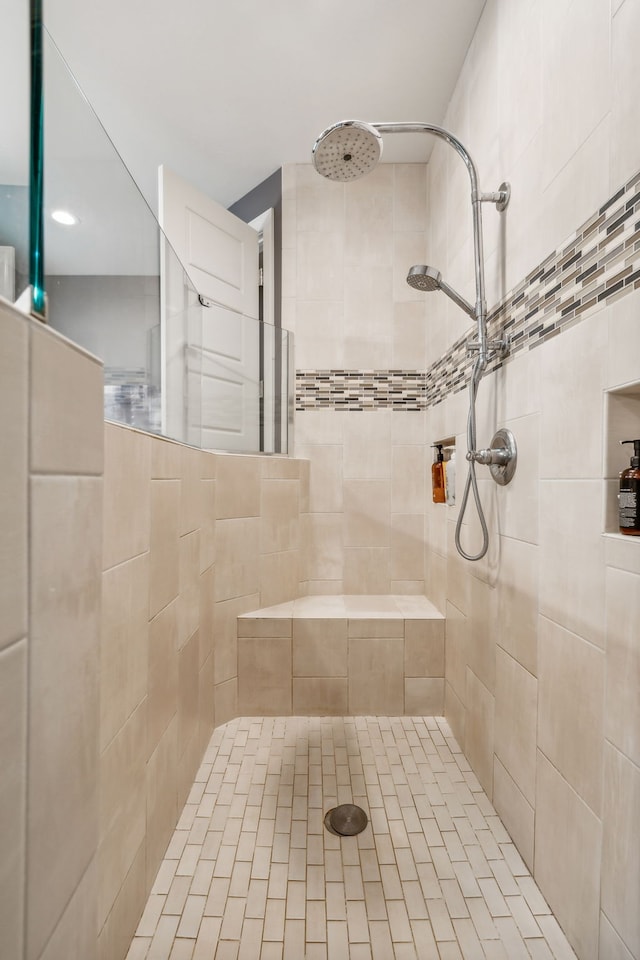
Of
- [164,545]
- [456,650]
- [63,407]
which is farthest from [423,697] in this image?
[63,407]

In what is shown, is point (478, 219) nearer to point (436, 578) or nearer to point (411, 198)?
point (411, 198)

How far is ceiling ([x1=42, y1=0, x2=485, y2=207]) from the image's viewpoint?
5.62 feet

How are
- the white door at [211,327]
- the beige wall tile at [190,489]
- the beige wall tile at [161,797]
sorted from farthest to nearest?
the white door at [211,327]
the beige wall tile at [190,489]
the beige wall tile at [161,797]

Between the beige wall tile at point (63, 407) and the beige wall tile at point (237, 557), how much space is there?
1.46 metres

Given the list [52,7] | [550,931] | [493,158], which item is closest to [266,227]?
[52,7]

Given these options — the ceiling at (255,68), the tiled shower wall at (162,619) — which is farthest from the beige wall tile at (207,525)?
the ceiling at (255,68)

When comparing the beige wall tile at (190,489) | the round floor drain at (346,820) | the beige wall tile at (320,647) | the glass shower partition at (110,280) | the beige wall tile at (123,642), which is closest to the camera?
the glass shower partition at (110,280)

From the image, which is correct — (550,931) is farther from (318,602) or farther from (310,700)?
(318,602)

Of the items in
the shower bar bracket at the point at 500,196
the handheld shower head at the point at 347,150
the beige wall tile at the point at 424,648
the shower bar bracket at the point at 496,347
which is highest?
the handheld shower head at the point at 347,150

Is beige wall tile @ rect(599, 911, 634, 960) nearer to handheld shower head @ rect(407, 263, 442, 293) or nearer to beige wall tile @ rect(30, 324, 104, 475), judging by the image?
beige wall tile @ rect(30, 324, 104, 475)

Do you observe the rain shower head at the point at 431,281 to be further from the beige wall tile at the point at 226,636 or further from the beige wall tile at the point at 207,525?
the beige wall tile at the point at 226,636

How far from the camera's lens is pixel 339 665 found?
208 centimetres

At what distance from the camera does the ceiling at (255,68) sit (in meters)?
1.71

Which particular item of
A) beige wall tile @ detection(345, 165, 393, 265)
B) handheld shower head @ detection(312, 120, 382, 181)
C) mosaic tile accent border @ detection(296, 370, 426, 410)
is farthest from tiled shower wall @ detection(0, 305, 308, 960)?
beige wall tile @ detection(345, 165, 393, 265)
